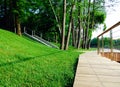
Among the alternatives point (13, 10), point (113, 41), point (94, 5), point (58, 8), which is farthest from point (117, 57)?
point (58, 8)

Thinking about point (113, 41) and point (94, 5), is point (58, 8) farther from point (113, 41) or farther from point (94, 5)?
point (113, 41)

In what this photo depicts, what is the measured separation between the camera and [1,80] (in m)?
5.34

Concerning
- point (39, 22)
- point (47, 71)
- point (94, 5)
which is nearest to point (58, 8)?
point (39, 22)

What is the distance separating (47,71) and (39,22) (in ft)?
140

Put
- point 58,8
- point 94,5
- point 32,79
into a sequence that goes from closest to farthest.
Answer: point 32,79 < point 94,5 < point 58,8

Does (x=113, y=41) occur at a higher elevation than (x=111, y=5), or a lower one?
lower

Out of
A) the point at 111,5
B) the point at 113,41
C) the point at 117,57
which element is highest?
the point at 111,5

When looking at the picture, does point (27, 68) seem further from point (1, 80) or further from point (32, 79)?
point (1, 80)

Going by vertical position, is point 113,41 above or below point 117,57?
above

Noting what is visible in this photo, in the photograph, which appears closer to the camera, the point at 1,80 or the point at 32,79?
the point at 1,80

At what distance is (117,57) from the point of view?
1125 cm

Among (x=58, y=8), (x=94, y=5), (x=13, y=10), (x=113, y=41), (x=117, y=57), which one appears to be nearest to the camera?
(x=113, y=41)

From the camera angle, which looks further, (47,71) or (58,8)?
(58,8)

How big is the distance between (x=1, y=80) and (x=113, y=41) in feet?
19.1
